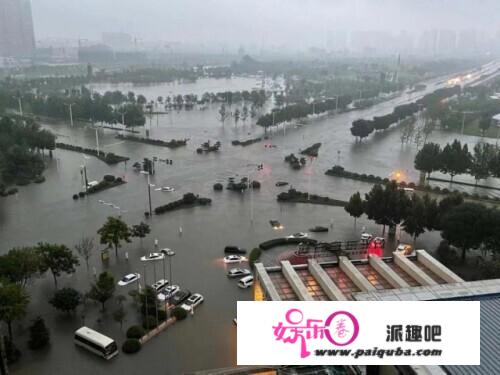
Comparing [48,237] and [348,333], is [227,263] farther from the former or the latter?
[348,333]

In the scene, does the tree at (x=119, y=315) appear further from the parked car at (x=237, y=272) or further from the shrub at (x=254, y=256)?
the shrub at (x=254, y=256)

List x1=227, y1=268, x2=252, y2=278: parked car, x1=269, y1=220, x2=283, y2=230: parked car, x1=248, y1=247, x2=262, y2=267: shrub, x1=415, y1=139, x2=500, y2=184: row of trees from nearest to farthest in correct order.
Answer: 1. x1=227, y1=268, x2=252, y2=278: parked car
2. x1=248, y1=247, x2=262, y2=267: shrub
3. x1=269, y1=220, x2=283, y2=230: parked car
4. x1=415, y1=139, x2=500, y2=184: row of trees

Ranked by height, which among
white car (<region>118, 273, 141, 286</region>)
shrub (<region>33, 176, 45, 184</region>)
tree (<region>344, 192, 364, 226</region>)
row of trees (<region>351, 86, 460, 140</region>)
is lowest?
white car (<region>118, 273, 141, 286</region>)

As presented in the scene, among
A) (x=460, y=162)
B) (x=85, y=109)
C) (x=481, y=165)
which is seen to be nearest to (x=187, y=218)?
(x=460, y=162)

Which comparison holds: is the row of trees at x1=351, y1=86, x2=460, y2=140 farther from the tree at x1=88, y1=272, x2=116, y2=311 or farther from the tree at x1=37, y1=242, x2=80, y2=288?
the tree at x1=88, y1=272, x2=116, y2=311

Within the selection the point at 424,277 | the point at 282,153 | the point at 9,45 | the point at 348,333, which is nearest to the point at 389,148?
the point at 282,153

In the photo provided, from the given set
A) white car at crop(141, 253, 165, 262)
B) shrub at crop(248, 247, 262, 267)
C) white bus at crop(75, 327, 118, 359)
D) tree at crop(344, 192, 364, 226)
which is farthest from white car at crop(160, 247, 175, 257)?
tree at crop(344, 192, 364, 226)

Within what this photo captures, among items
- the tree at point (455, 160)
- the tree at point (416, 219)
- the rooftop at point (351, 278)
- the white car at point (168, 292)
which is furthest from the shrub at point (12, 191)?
the tree at point (455, 160)
